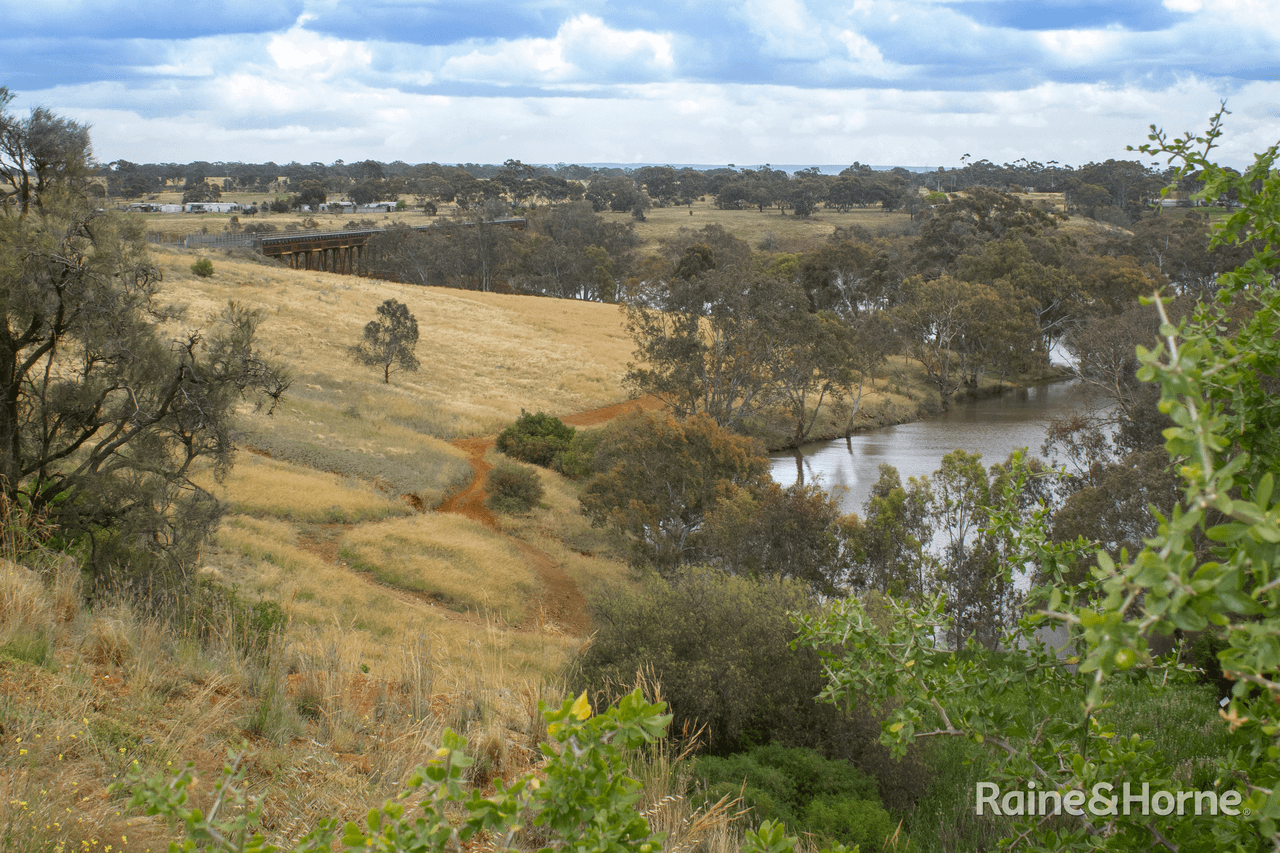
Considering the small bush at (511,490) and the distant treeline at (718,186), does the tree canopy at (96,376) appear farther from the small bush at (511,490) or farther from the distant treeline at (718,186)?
the distant treeline at (718,186)

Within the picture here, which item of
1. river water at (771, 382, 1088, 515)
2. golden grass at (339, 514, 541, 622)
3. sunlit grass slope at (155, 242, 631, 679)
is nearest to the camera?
sunlit grass slope at (155, 242, 631, 679)

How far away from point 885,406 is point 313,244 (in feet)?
167

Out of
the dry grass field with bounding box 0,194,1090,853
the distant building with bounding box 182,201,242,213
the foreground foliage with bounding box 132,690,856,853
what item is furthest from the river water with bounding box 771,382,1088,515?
the distant building with bounding box 182,201,242,213

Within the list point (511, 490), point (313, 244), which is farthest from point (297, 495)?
point (313, 244)

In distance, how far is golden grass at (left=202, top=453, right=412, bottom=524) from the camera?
67.6ft

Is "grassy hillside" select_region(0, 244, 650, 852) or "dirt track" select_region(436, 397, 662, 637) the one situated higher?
"grassy hillside" select_region(0, 244, 650, 852)

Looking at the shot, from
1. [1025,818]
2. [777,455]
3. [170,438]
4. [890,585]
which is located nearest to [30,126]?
[170,438]

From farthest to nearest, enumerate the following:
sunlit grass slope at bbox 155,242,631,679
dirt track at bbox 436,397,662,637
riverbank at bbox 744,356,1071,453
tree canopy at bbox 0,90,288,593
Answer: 1. riverbank at bbox 744,356,1071,453
2. dirt track at bbox 436,397,662,637
3. sunlit grass slope at bbox 155,242,631,679
4. tree canopy at bbox 0,90,288,593

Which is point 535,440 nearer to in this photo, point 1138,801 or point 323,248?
point 1138,801

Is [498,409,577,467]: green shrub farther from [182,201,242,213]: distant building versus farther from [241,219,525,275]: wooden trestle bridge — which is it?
[182,201,242,213]: distant building

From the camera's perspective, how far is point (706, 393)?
33000mm

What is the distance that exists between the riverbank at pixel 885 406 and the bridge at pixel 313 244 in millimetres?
45707

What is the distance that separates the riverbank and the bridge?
45707 mm

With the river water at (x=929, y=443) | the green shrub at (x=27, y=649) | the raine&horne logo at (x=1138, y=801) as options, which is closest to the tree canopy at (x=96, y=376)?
the green shrub at (x=27, y=649)
